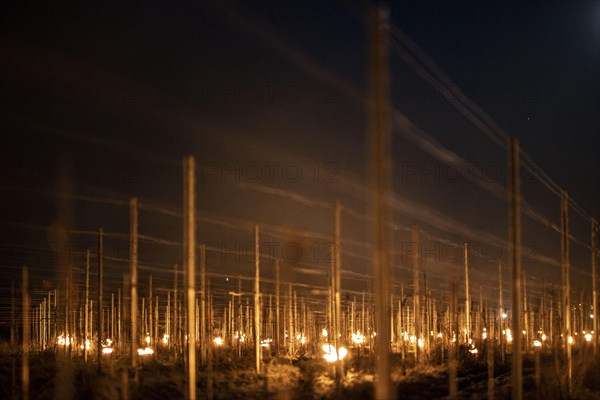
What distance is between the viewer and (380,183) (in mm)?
8148

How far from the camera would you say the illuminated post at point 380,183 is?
790 centimetres

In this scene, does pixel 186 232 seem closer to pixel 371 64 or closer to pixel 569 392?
pixel 371 64

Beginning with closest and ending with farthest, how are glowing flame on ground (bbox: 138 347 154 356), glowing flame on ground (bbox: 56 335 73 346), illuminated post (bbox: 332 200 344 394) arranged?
illuminated post (bbox: 332 200 344 394) → glowing flame on ground (bbox: 56 335 73 346) → glowing flame on ground (bbox: 138 347 154 356)

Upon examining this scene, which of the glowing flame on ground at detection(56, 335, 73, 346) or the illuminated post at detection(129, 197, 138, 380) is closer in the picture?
the illuminated post at detection(129, 197, 138, 380)

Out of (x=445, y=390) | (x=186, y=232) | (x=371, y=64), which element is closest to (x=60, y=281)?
(x=445, y=390)

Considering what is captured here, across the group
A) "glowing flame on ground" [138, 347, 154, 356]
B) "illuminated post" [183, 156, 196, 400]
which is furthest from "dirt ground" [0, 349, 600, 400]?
"illuminated post" [183, 156, 196, 400]

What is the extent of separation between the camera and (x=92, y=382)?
17.0 m

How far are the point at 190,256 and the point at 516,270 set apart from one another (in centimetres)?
617

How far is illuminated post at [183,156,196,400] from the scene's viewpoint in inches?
473

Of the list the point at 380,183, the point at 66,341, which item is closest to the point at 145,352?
the point at 66,341

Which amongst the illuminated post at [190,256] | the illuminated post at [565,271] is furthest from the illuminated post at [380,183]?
the illuminated post at [565,271]

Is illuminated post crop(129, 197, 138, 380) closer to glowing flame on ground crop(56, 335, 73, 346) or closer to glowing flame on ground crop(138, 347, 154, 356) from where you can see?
glowing flame on ground crop(56, 335, 73, 346)

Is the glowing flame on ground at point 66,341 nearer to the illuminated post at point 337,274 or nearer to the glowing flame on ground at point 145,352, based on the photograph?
the glowing flame on ground at point 145,352

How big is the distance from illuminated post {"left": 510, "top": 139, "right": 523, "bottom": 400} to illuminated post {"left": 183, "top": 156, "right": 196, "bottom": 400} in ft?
18.4
